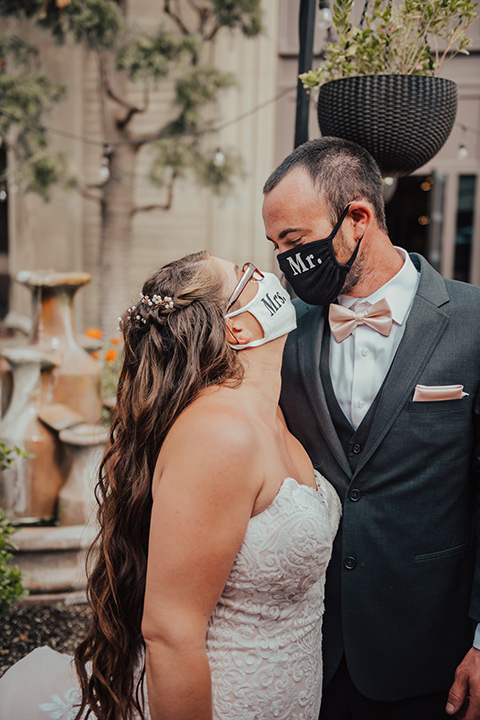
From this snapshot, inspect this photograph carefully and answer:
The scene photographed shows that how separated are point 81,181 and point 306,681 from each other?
265 inches

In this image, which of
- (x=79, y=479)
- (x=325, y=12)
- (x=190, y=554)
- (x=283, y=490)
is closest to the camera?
(x=190, y=554)

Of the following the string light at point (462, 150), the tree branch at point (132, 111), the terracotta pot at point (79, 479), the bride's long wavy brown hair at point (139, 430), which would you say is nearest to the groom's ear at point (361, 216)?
the bride's long wavy brown hair at point (139, 430)

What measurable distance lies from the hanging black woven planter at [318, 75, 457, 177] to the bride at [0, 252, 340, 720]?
0.61 meters

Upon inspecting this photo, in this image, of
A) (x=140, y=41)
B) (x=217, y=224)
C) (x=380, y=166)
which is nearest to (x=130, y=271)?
(x=217, y=224)

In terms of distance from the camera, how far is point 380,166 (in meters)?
2.13

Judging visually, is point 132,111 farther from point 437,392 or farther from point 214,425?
point 214,425

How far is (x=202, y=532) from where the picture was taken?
1448 millimetres

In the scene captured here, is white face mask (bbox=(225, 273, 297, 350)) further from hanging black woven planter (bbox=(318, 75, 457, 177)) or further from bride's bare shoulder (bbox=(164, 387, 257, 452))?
hanging black woven planter (bbox=(318, 75, 457, 177))

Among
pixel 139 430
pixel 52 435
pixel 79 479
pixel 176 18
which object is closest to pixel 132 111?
pixel 176 18

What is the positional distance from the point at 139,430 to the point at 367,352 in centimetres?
76

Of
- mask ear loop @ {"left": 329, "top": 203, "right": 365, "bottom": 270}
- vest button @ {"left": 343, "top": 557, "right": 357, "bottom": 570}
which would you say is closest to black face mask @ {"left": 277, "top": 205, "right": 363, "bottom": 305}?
mask ear loop @ {"left": 329, "top": 203, "right": 365, "bottom": 270}

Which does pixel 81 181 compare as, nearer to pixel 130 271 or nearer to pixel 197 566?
pixel 130 271

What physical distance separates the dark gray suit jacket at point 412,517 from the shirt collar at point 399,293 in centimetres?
7

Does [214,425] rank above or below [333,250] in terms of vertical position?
below
